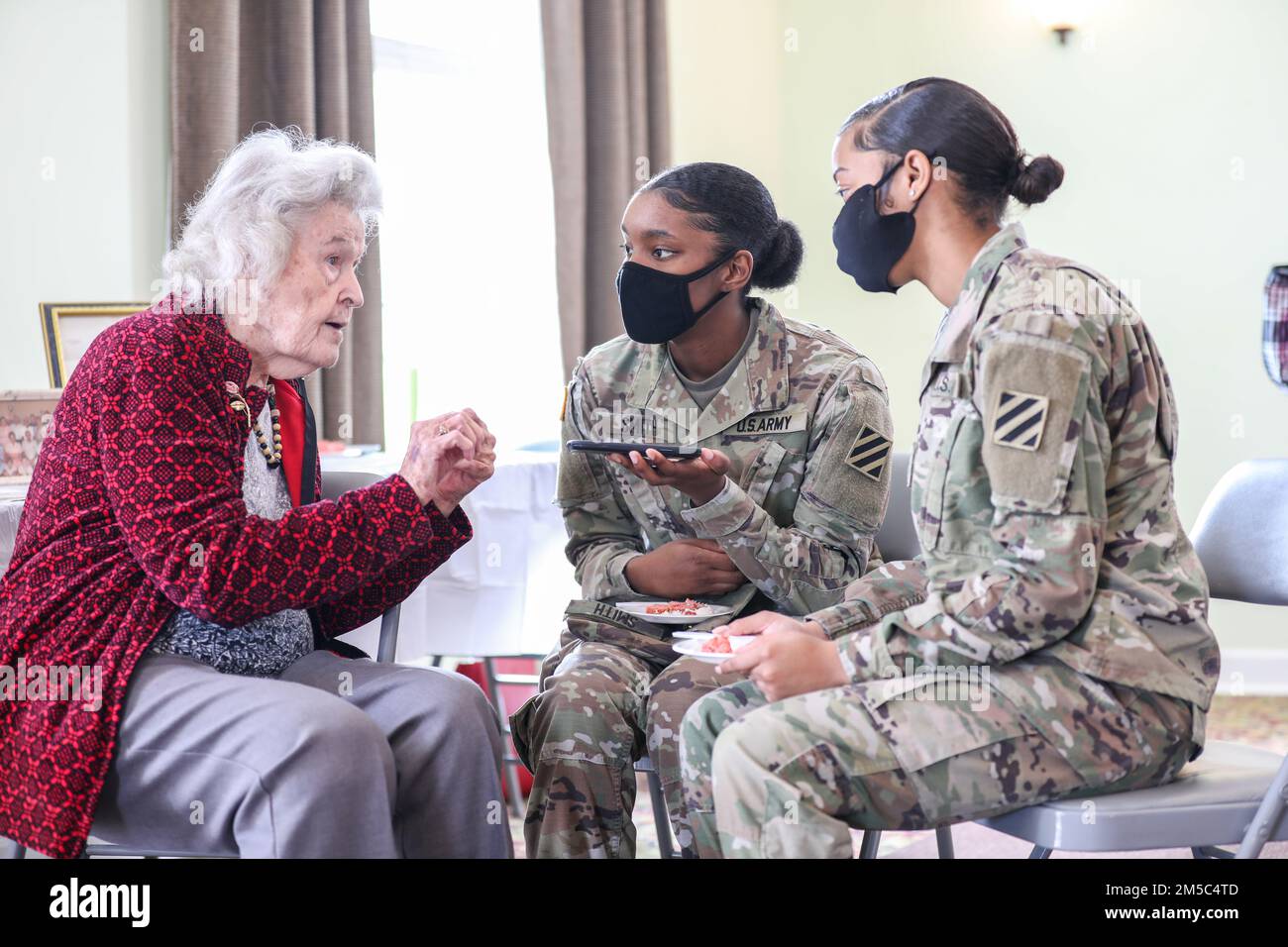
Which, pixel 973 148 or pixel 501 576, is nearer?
pixel 973 148

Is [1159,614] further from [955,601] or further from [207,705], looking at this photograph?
[207,705]

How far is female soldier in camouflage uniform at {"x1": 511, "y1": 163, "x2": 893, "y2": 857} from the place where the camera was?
1.88 metres

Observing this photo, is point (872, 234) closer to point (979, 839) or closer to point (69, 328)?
point (69, 328)

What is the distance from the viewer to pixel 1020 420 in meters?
1.32

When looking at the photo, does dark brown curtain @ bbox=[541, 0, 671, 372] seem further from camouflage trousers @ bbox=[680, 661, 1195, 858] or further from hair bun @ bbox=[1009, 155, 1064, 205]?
camouflage trousers @ bbox=[680, 661, 1195, 858]

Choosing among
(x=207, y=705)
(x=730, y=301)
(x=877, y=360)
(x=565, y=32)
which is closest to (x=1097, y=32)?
(x=877, y=360)

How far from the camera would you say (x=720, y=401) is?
6.64 ft

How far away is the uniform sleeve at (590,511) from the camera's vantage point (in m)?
2.01

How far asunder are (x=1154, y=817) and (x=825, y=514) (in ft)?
2.27

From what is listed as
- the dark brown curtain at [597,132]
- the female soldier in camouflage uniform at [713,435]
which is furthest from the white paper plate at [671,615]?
the dark brown curtain at [597,132]

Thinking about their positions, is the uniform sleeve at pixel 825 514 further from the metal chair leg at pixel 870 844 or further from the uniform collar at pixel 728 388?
the metal chair leg at pixel 870 844

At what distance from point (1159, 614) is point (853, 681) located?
34cm

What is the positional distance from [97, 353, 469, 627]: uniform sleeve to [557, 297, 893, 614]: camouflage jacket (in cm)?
51

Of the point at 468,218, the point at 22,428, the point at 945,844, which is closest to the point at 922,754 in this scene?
the point at 945,844
